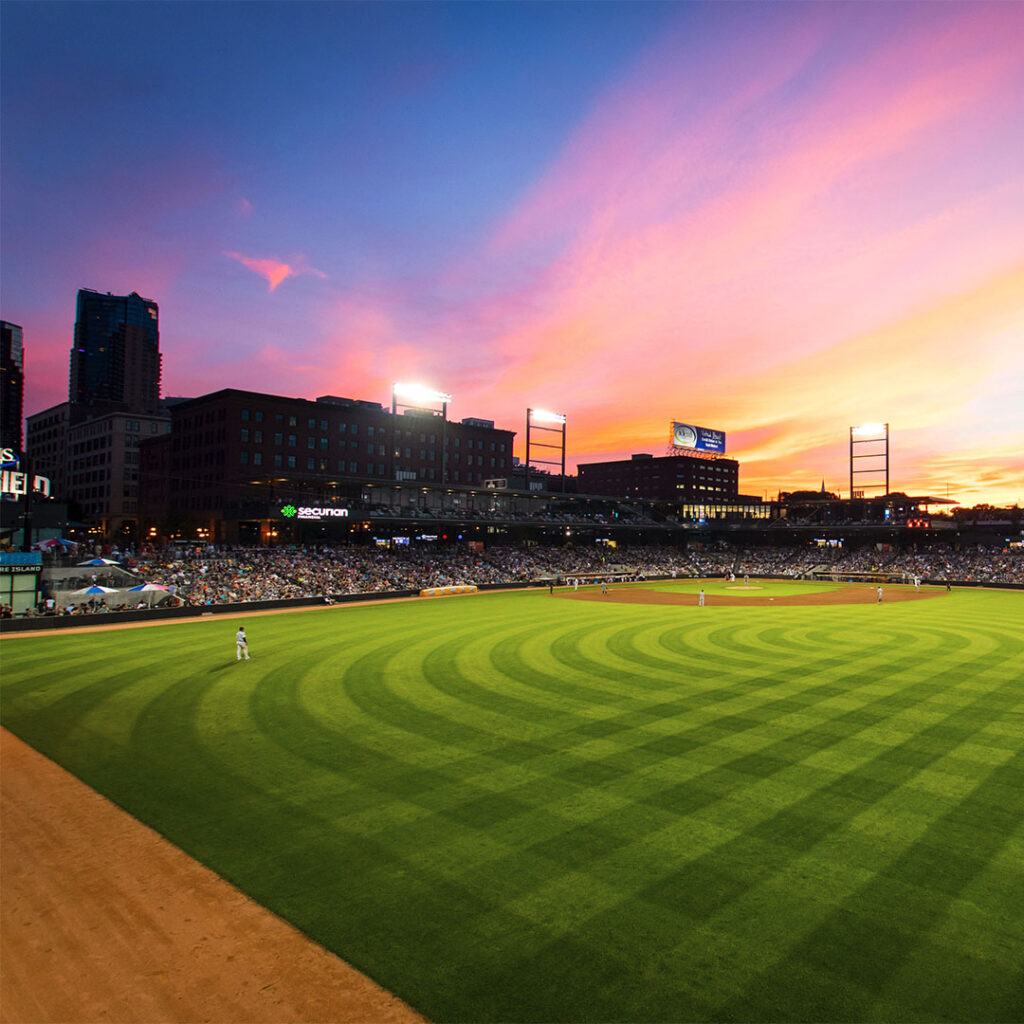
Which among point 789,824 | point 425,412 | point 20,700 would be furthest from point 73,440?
point 789,824

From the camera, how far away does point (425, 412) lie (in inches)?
4407

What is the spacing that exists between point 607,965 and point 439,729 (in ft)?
32.4

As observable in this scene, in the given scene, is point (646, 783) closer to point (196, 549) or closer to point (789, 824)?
point (789, 824)

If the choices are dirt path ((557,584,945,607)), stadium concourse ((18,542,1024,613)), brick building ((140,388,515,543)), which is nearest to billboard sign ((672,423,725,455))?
stadium concourse ((18,542,1024,613))

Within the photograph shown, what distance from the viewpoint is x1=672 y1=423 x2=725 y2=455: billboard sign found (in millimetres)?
109000

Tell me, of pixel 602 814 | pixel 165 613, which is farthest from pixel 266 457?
pixel 602 814

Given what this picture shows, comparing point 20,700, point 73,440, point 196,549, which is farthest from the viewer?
point 73,440

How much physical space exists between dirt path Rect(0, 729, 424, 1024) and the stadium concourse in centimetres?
3347

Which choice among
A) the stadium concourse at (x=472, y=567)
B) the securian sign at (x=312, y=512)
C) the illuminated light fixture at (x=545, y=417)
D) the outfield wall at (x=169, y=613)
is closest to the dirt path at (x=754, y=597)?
the stadium concourse at (x=472, y=567)

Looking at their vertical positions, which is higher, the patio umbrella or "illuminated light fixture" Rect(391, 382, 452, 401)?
"illuminated light fixture" Rect(391, 382, 452, 401)

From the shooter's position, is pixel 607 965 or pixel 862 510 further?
pixel 862 510

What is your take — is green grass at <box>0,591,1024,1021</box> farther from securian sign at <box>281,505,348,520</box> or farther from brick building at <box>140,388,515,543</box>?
brick building at <box>140,388,515,543</box>

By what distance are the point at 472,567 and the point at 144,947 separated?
62206 mm

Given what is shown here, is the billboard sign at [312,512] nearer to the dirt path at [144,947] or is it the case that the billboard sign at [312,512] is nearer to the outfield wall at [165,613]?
the outfield wall at [165,613]
